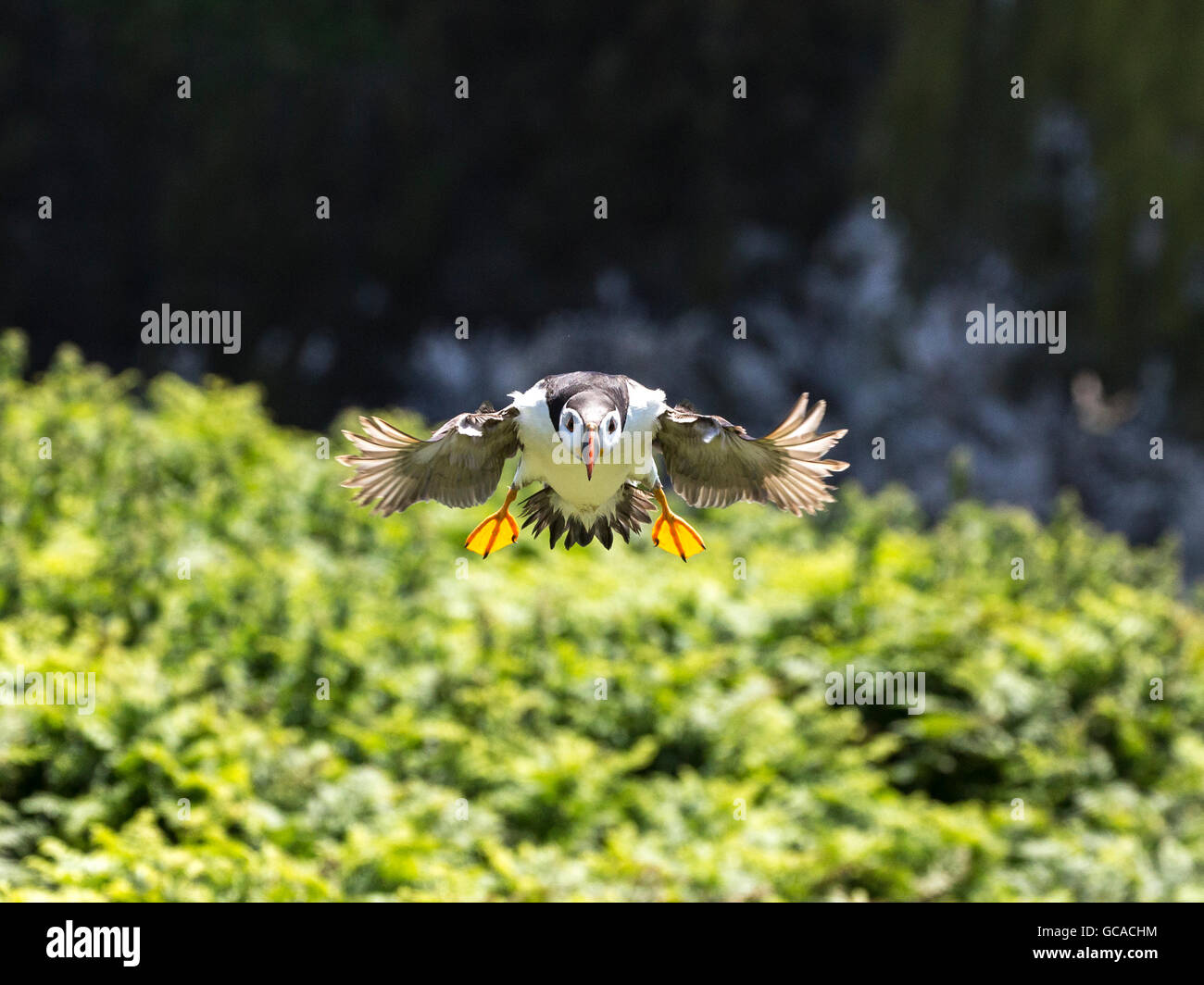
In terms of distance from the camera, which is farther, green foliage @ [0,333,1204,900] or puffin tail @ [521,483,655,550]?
green foliage @ [0,333,1204,900]

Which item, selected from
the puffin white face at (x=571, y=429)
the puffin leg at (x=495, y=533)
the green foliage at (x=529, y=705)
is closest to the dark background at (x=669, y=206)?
the green foliage at (x=529, y=705)

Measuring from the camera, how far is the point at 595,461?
123 cm

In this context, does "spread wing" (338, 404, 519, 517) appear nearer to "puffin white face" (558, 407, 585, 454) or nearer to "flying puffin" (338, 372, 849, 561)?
"flying puffin" (338, 372, 849, 561)

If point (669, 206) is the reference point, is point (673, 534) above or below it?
below

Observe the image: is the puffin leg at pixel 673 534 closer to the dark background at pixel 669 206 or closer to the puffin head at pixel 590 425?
the puffin head at pixel 590 425

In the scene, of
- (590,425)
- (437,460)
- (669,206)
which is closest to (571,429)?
(590,425)

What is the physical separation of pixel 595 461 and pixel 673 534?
0.81 ft

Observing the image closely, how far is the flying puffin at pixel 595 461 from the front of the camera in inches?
49.9

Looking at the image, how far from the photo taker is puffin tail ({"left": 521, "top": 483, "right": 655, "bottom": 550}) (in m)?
1.31

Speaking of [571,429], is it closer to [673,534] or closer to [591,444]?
[591,444]

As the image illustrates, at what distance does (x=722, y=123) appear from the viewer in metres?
16.4

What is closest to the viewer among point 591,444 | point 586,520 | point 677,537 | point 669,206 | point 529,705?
point 591,444

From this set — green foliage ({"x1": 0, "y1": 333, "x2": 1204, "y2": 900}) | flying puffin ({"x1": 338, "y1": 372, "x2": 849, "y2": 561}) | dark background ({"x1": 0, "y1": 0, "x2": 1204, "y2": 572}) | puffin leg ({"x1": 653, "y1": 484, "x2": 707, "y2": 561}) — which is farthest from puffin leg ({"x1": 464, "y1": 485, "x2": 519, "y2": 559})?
dark background ({"x1": 0, "y1": 0, "x2": 1204, "y2": 572})

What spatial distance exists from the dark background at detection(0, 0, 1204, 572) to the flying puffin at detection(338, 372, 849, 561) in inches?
512
